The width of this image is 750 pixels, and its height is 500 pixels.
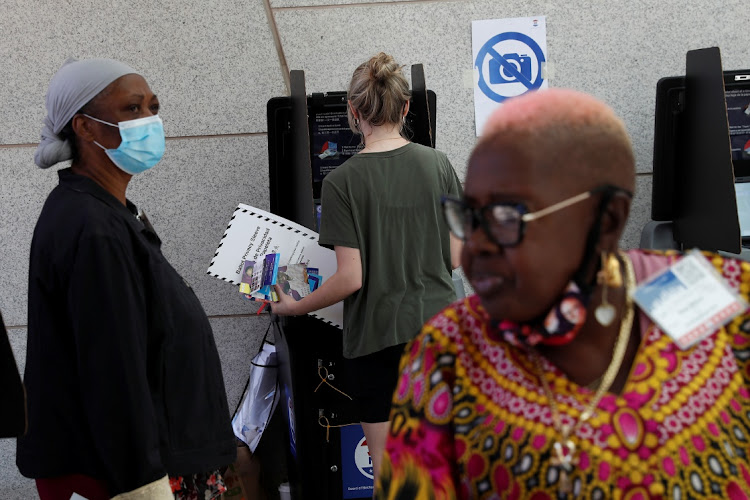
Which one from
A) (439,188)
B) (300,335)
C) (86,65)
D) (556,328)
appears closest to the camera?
(556,328)

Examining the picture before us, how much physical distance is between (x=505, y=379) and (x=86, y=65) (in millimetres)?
1461

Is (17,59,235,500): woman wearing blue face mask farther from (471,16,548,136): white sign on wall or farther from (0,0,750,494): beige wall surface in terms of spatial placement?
(471,16,548,136): white sign on wall

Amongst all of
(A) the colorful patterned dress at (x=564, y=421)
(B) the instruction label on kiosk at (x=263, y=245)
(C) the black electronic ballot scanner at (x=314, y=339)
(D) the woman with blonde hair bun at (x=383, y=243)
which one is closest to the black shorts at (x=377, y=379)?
(D) the woman with blonde hair bun at (x=383, y=243)

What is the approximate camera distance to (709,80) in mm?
3262

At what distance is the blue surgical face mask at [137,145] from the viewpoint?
2004 mm

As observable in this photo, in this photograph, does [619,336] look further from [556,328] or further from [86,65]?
[86,65]

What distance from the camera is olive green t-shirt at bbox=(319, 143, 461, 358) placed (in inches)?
99.9

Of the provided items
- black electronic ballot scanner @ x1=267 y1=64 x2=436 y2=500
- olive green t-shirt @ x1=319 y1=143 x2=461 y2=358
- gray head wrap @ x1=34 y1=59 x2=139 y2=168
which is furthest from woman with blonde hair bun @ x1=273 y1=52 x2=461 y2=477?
gray head wrap @ x1=34 y1=59 x2=139 y2=168

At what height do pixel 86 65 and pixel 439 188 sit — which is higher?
pixel 86 65

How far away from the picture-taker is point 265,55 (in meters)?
4.01

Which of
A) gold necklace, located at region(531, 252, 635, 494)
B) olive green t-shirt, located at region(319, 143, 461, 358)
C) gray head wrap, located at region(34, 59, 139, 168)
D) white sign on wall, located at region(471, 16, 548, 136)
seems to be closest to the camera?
gold necklace, located at region(531, 252, 635, 494)

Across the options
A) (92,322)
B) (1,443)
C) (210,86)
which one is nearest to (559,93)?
(92,322)

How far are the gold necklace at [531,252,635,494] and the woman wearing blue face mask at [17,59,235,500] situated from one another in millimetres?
1004

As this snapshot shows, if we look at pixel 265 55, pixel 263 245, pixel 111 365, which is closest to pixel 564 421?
pixel 111 365
